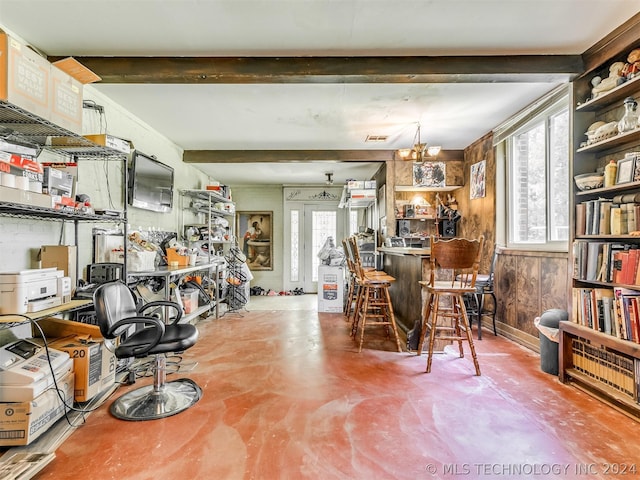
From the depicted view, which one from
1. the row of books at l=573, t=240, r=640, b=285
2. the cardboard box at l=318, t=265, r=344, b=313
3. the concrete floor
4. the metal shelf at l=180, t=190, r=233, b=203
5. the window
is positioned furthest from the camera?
the cardboard box at l=318, t=265, r=344, b=313

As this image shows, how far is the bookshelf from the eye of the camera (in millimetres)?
2174

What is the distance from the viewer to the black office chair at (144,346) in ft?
6.83

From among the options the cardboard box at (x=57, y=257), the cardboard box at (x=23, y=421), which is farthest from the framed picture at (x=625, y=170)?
the cardboard box at (x=57, y=257)

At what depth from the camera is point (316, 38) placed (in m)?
2.40

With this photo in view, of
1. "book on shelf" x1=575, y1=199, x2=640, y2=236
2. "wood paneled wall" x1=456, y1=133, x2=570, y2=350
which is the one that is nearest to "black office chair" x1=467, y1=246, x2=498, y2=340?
"wood paneled wall" x1=456, y1=133, x2=570, y2=350

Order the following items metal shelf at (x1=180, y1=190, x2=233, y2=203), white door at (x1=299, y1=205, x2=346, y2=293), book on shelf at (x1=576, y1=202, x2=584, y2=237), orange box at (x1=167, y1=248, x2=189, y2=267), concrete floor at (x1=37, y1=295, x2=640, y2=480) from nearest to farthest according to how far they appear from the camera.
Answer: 1. concrete floor at (x1=37, y1=295, x2=640, y2=480)
2. book on shelf at (x1=576, y1=202, x2=584, y2=237)
3. orange box at (x1=167, y1=248, x2=189, y2=267)
4. metal shelf at (x1=180, y1=190, x2=233, y2=203)
5. white door at (x1=299, y1=205, x2=346, y2=293)

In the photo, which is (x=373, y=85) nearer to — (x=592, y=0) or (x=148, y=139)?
(x=592, y=0)

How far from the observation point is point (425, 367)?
2936 millimetres

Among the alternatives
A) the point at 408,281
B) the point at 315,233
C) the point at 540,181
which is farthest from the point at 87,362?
the point at 315,233

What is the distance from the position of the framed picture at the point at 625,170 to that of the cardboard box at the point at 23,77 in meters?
3.79

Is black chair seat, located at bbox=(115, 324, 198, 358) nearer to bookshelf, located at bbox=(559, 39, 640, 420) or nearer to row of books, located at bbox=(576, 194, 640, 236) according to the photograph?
bookshelf, located at bbox=(559, 39, 640, 420)

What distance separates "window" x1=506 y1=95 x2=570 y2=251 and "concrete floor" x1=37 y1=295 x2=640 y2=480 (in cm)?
142

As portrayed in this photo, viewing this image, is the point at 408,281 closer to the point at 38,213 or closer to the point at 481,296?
the point at 481,296

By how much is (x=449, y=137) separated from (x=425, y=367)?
3233mm
